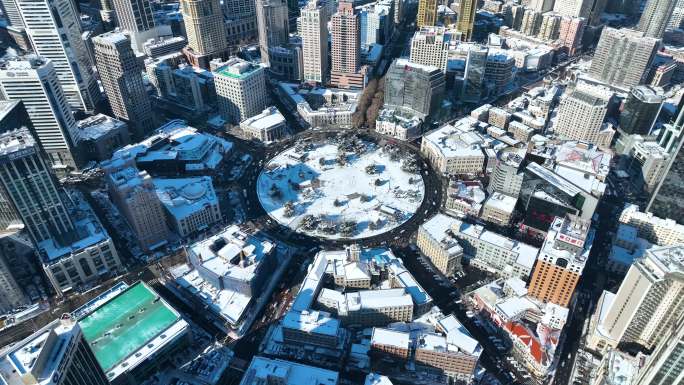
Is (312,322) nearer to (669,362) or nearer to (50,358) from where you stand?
(50,358)

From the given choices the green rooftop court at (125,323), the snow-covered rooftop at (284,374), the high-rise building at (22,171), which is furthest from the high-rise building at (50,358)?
the high-rise building at (22,171)

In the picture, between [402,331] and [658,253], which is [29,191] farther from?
[658,253]

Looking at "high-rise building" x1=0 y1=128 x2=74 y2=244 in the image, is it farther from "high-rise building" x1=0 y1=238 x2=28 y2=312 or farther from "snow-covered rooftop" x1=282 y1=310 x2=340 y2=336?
"snow-covered rooftop" x1=282 y1=310 x2=340 y2=336

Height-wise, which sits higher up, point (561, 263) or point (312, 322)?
point (561, 263)

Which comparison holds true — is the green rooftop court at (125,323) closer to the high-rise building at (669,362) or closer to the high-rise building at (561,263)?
the high-rise building at (561,263)

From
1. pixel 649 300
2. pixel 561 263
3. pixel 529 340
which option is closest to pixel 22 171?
pixel 529 340

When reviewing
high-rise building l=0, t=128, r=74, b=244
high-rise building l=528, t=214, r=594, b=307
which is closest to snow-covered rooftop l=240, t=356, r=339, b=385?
high-rise building l=528, t=214, r=594, b=307

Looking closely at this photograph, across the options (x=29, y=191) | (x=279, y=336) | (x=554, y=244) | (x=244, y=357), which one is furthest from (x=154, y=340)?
(x=554, y=244)

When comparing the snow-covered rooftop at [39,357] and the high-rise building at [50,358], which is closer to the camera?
the snow-covered rooftop at [39,357]
